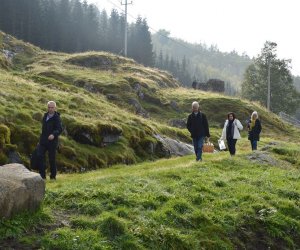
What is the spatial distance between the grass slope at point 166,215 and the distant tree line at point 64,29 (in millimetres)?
89068

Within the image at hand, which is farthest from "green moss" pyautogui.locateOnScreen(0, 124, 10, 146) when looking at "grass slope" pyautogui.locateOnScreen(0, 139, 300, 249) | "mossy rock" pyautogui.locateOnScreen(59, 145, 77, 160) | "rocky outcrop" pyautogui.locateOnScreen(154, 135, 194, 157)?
"rocky outcrop" pyautogui.locateOnScreen(154, 135, 194, 157)

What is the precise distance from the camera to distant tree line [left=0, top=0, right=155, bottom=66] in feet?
325

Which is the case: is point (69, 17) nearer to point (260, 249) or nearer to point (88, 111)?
point (88, 111)

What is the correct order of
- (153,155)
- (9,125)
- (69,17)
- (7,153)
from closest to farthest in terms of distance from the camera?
(7,153) < (9,125) < (153,155) < (69,17)

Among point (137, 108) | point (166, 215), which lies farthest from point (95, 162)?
point (137, 108)

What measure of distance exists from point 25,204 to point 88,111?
60.5 feet

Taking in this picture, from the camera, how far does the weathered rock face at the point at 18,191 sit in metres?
9.16

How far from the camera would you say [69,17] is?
388 ft

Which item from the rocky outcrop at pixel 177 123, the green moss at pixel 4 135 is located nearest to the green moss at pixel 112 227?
the green moss at pixel 4 135

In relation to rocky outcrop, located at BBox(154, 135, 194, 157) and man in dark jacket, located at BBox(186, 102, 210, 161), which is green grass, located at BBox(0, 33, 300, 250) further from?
man in dark jacket, located at BBox(186, 102, 210, 161)

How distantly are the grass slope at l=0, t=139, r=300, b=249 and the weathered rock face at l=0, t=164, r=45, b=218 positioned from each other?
230 millimetres

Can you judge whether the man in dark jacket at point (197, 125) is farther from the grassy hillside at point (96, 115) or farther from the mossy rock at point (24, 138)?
the mossy rock at point (24, 138)

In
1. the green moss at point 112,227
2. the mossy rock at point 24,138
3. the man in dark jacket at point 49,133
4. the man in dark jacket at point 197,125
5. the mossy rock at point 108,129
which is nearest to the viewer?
the green moss at point 112,227

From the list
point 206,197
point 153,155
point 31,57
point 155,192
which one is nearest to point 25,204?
point 155,192
